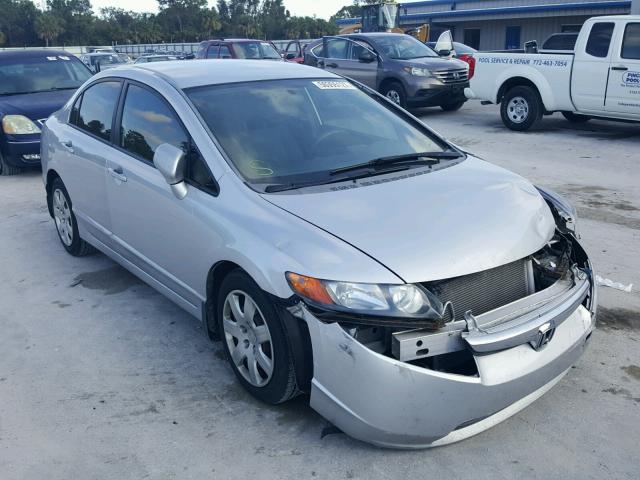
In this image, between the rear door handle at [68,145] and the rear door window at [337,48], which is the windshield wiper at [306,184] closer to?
the rear door handle at [68,145]

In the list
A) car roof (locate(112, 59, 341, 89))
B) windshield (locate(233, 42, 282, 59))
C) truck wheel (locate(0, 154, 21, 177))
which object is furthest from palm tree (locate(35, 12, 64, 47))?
car roof (locate(112, 59, 341, 89))

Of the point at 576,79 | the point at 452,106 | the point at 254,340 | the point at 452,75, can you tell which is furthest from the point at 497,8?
the point at 254,340

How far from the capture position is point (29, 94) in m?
9.20

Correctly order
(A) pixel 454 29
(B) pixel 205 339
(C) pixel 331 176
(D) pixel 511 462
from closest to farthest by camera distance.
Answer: (D) pixel 511 462
(C) pixel 331 176
(B) pixel 205 339
(A) pixel 454 29

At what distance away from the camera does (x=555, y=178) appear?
8.00m

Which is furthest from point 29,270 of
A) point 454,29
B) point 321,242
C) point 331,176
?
point 454,29

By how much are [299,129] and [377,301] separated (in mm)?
1582

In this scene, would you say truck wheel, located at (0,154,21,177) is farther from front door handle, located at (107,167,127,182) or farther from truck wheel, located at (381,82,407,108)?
truck wheel, located at (381,82,407,108)

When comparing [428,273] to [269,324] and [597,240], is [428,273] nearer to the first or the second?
[269,324]

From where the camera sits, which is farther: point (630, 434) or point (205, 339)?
point (205, 339)

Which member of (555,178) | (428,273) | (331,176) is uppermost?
(331,176)

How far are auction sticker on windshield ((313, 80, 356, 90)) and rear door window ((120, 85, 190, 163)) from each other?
1058 millimetres

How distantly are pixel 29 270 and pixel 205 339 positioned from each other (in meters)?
2.19

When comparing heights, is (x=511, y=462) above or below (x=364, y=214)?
below
